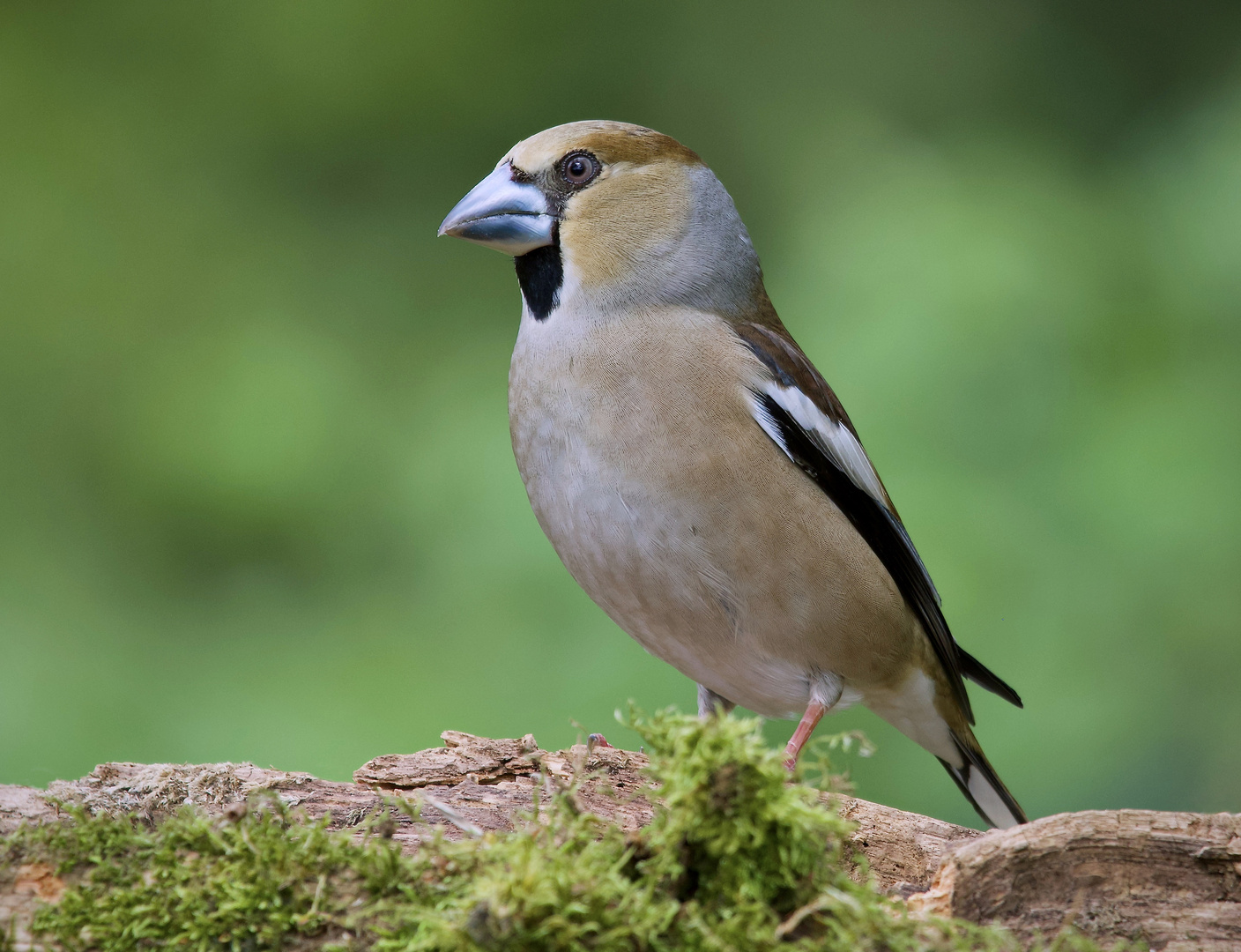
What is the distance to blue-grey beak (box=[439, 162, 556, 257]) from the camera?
293 centimetres

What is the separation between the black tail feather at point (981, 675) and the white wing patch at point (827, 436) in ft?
0.87

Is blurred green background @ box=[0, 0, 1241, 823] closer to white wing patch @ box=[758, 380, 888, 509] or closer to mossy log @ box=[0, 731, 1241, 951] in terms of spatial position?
white wing patch @ box=[758, 380, 888, 509]

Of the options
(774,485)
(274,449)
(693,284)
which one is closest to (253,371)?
(274,449)

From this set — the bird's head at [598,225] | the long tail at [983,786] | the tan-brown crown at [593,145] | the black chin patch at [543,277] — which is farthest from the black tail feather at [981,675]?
the tan-brown crown at [593,145]

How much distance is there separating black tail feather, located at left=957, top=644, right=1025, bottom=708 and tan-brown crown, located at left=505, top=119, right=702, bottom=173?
177 centimetres

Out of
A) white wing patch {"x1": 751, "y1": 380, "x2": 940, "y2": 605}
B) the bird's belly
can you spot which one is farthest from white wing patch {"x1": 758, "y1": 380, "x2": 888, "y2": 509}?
the bird's belly

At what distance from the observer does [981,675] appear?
3389mm

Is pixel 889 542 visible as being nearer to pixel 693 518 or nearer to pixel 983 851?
pixel 693 518

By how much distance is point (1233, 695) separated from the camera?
4359 mm

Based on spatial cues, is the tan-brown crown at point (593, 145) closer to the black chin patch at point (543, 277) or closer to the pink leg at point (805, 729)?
the black chin patch at point (543, 277)

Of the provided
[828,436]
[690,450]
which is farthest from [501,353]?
[690,450]

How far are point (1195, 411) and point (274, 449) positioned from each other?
4.02m

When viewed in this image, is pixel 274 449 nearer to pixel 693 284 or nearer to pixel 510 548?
pixel 510 548

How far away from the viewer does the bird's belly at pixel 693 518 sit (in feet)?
8.55
